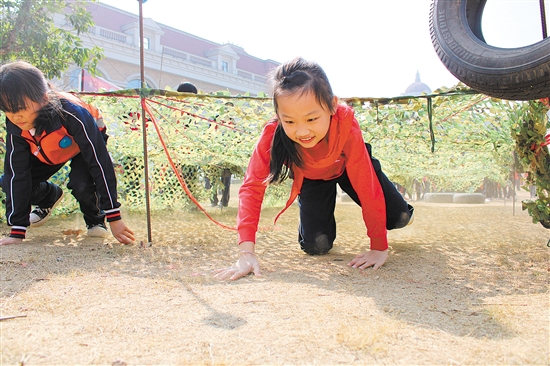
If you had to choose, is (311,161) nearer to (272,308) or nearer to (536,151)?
(272,308)

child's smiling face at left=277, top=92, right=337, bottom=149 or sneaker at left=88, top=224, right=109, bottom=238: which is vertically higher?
child's smiling face at left=277, top=92, right=337, bottom=149

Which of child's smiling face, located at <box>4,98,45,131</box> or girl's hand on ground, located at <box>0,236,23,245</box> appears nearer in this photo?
child's smiling face, located at <box>4,98,45,131</box>

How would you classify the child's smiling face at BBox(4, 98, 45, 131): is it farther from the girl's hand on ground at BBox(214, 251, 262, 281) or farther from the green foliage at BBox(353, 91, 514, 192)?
the green foliage at BBox(353, 91, 514, 192)

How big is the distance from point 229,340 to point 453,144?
2.14 m

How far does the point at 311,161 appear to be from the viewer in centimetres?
175

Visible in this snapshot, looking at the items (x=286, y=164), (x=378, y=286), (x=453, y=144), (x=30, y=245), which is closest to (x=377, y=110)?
(x=453, y=144)

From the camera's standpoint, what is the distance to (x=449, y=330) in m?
0.97

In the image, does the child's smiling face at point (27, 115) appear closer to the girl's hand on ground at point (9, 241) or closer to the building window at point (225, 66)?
the girl's hand on ground at point (9, 241)

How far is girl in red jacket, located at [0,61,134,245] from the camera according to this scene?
1859mm

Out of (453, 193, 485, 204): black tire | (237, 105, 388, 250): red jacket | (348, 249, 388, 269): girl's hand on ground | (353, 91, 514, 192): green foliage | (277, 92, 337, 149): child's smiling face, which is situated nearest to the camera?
(277, 92, 337, 149): child's smiling face

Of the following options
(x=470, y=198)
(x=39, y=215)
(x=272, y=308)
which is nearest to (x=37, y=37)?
(x=39, y=215)

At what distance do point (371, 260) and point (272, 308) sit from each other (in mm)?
709

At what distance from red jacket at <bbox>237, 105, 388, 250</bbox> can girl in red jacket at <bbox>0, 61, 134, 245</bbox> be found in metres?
0.77

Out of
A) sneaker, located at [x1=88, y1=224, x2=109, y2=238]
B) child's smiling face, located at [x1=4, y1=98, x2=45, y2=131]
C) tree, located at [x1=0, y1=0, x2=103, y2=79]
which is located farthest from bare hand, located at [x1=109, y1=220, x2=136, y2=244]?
tree, located at [x1=0, y1=0, x2=103, y2=79]
